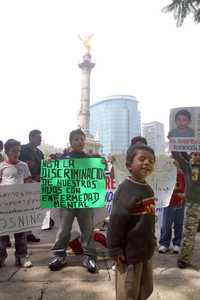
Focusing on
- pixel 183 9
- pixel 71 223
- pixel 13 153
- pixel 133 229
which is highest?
pixel 183 9

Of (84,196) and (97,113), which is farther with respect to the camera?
(97,113)

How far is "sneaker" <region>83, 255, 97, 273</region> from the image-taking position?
13.0 ft

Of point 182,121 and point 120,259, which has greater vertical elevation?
point 182,121

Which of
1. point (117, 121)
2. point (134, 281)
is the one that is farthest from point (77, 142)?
point (117, 121)

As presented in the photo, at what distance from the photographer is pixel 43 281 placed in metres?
3.69

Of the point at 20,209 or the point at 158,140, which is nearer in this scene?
the point at 20,209

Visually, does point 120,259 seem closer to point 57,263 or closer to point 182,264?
point 57,263

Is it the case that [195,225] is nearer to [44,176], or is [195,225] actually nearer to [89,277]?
[89,277]

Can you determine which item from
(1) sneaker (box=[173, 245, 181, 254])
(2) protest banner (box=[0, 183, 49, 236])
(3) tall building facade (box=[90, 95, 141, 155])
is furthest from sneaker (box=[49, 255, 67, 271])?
(3) tall building facade (box=[90, 95, 141, 155])

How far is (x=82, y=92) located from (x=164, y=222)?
2050 inches

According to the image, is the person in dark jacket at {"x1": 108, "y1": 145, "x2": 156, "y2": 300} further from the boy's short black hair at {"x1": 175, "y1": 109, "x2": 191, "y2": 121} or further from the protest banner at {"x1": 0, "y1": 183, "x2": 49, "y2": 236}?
the protest banner at {"x1": 0, "y1": 183, "x2": 49, "y2": 236}

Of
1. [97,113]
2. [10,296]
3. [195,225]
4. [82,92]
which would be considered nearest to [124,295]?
[10,296]

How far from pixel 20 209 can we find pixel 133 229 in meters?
2.29

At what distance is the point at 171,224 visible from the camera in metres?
4.86
